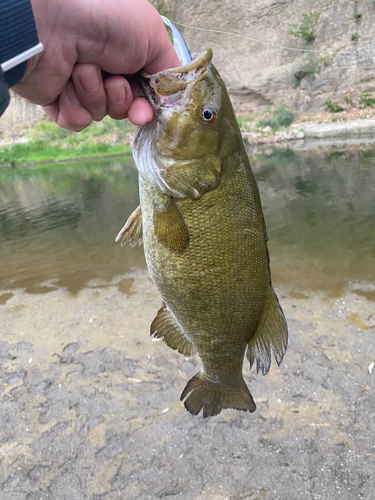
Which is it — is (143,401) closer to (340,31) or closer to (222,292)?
(222,292)

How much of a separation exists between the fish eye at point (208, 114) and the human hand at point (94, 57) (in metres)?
0.24

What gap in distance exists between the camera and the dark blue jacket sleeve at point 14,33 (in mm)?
1098

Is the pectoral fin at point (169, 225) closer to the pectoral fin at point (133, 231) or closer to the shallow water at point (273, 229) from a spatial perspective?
the pectoral fin at point (133, 231)

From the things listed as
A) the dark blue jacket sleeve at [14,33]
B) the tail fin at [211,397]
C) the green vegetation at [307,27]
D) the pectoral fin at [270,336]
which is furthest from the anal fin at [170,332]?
the green vegetation at [307,27]

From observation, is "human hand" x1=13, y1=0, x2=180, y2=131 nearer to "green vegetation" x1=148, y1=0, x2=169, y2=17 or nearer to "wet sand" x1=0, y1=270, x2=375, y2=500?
"wet sand" x1=0, y1=270, x2=375, y2=500

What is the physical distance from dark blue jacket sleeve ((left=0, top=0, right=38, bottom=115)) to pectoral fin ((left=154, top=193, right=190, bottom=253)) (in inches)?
28.8

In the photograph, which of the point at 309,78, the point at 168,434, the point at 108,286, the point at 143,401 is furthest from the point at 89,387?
the point at 309,78

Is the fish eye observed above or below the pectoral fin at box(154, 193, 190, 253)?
above

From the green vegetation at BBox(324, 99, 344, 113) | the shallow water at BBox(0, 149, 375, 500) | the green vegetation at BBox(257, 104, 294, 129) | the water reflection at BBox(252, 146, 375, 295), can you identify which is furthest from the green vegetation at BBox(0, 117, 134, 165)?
the shallow water at BBox(0, 149, 375, 500)

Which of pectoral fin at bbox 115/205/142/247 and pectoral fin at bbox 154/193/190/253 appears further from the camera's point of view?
pectoral fin at bbox 115/205/142/247

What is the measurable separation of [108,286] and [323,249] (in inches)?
168

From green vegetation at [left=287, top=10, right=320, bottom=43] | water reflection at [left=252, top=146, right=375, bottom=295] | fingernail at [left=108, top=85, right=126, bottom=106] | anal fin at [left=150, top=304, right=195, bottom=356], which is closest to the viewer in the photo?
fingernail at [left=108, top=85, right=126, bottom=106]

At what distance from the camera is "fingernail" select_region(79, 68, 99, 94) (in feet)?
5.02

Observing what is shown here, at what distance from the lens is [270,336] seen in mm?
1784
